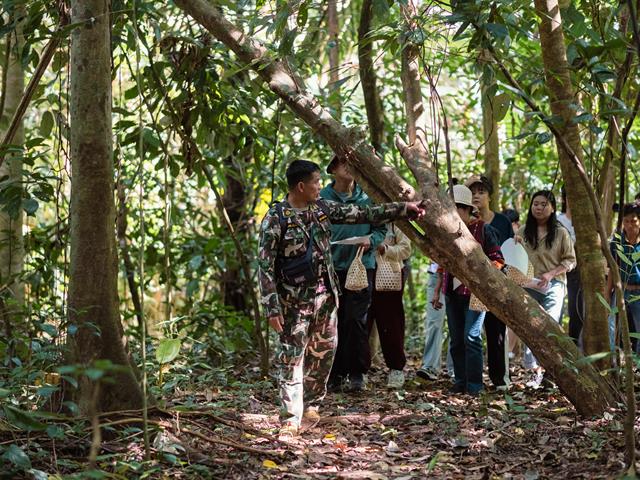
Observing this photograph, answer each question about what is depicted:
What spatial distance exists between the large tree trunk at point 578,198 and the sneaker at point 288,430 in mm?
2043

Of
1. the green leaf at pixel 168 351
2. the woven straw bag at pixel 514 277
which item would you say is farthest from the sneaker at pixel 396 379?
the green leaf at pixel 168 351

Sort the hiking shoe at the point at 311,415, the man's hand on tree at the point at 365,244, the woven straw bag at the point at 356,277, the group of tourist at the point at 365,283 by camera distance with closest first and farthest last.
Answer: the group of tourist at the point at 365,283 < the hiking shoe at the point at 311,415 < the woven straw bag at the point at 356,277 < the man's hand on tree at the point at 365,244

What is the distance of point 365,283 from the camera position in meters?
6.75

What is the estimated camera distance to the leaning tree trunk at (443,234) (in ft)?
16.9

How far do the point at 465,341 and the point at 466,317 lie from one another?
7.8 inches

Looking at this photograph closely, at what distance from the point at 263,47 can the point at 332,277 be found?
68.2 inches

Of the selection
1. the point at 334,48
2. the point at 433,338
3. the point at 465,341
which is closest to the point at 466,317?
the point at 465,341

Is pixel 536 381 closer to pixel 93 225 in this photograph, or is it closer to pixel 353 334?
pixel 353 334

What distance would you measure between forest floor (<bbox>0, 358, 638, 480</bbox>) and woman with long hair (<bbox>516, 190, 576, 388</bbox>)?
1.26m

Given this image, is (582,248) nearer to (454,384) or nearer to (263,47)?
(454,384)

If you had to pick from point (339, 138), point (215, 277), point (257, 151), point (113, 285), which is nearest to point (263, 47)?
point (339, 138)

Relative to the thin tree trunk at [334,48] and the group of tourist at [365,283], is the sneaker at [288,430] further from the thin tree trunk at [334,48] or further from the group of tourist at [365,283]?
the thin tree trunk at [334,48]

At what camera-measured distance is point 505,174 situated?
13578mm

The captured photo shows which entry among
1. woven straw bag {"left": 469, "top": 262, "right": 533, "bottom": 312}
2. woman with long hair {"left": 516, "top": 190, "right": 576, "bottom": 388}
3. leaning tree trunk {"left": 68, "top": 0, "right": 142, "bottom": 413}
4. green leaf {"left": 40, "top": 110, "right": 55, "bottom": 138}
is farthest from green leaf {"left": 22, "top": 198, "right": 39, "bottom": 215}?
woman with long hair {"left": 516, "top": 190, "right": 576, "bottom": 388}
